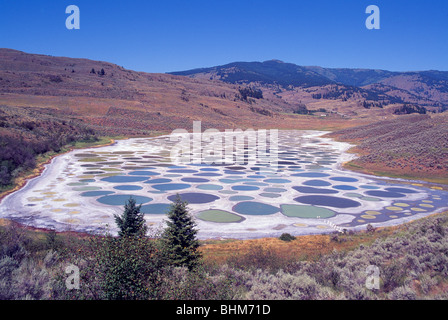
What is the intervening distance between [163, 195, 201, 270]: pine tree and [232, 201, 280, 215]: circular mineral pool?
28.5 feet

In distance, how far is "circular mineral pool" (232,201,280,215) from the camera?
822 inches

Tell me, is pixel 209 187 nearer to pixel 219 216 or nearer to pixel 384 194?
pixel 219 216

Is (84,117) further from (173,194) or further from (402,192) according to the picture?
(402,192)

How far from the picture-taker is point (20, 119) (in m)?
51.9

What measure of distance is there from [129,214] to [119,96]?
103 meters

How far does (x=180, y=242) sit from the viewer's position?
11789mm

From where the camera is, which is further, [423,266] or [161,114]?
[161,114]

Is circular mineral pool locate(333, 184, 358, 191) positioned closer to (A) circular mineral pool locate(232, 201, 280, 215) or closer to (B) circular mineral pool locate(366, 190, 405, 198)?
(B) circular mineral pool locate(366, 190, 405, 198)

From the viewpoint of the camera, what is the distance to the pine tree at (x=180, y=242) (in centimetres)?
1103

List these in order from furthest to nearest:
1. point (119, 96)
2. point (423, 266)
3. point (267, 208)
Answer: point (119, 96) < point (267, 208) < point (423, 266)

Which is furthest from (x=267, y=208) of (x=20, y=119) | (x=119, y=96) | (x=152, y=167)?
(x=119, y=96)

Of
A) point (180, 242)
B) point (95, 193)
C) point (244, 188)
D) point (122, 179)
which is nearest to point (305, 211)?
point (244, 188)

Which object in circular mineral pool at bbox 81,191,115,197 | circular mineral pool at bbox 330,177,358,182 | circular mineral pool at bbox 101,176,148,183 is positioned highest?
circular mineral pool at bbox 101,176,148,183

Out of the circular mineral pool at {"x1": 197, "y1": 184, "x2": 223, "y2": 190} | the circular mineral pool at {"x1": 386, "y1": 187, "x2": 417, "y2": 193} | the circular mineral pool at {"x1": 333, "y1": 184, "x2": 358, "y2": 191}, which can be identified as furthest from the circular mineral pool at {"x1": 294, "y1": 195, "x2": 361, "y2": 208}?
the circular mineral pool at {"x1": 197, "y1": 184, "x2": 223, "y2": 190}
